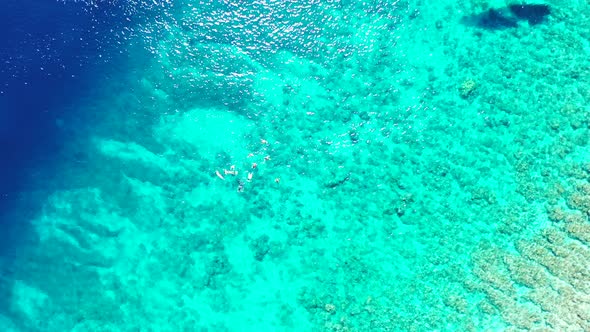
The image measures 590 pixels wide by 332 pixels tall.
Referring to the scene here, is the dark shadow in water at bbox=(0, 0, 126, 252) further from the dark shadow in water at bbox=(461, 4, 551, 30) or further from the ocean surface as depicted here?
the dark shadow in water at bbox=(461, 4, 551, 30)

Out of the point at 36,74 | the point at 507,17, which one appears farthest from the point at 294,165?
the point at 36,74

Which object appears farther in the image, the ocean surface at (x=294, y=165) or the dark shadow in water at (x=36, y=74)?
the dark shadow in water at (x=36, y=74)

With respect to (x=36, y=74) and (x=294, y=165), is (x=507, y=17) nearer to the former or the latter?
(x=294, y=165)

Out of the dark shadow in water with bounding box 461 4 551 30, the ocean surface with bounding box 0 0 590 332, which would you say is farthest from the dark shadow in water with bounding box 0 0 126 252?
the dark shadow in water with bounding box 461 4 551 30

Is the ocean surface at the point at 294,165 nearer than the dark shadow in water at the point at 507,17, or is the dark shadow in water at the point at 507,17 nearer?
the ocean surface at the point at 294,165

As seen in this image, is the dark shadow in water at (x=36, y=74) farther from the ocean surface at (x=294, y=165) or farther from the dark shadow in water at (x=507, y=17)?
the dark shadow in water at (x=507, y=17)

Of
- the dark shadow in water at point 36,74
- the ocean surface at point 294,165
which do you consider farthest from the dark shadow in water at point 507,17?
the dark shadow in water at point 36,74

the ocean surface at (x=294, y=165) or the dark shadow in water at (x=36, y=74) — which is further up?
the dark shadow in water at (x=36, y=74)
